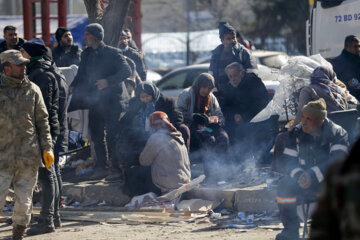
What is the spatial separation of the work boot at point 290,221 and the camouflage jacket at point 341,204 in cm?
369

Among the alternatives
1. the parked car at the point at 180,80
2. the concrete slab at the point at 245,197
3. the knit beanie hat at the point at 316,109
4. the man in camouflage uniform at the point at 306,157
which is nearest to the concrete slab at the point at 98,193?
the concrete slab at the point at 245,197

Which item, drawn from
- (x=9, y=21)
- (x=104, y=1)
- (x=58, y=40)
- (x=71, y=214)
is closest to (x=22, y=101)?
(x=71, y=214)

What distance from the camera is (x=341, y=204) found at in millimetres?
2080

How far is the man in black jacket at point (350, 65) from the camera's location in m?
9.44

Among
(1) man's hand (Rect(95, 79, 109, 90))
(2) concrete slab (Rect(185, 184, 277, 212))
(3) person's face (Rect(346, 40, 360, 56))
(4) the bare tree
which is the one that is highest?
(4) the bare tree

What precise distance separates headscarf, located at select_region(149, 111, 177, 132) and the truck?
17.5 ft

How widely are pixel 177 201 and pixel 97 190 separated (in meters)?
1.17

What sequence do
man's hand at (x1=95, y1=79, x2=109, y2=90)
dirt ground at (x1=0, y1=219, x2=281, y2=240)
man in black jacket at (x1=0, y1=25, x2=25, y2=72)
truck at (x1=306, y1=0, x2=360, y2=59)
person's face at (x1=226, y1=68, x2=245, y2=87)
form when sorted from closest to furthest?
dirt ground at (x1=0, y1=219, x2=281, y2=240)
man's hand at (x1=95, y1=79, x2=109, y2=90)
person's face at (x1=226, y1=68, x2=245, y2=87)
man in black jacket at (x1=0, y1=25, x2=25, y2=72)
truck at (x1=306, y1=0, x2=360, y2=59)

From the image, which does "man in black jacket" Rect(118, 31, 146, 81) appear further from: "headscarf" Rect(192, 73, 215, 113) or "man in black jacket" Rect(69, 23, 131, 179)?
"headscarf" Rect(192, 73, 215, 113)

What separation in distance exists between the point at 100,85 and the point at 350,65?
360 centimetres

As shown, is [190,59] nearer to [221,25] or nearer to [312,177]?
[221,25]

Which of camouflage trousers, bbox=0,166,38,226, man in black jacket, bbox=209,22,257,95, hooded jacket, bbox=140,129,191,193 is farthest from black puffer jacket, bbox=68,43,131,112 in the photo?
camouflage trousers, bbox=0,166,38,226

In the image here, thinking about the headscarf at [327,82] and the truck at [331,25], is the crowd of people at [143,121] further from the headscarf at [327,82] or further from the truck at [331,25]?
the truck at [331,25]

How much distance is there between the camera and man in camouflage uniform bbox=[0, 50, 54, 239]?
19.5 ft
